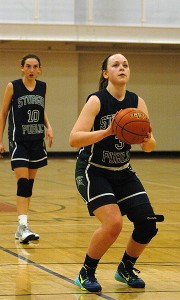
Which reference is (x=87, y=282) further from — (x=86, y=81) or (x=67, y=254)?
(x=86, y=81)

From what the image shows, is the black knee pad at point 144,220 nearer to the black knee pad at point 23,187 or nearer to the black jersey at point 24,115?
the black knee pad at point 23,187

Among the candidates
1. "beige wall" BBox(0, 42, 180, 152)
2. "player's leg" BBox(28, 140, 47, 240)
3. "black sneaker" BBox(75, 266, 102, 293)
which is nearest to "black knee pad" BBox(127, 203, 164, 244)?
"black sneaker" BBox(75, 266, 102, 293)

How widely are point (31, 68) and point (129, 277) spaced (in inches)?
116

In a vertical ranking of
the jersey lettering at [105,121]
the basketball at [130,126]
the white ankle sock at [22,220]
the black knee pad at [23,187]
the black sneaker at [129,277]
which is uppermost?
the basketball at [130,126]

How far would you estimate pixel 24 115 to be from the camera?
762 centimetres

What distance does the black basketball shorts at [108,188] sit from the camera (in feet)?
16.9

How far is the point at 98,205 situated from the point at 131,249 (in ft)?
1.47

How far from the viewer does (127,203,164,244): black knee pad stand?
202 inches

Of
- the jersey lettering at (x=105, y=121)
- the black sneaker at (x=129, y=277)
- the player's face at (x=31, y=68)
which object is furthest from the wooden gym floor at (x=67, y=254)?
the player's face at (x=31, y=68)

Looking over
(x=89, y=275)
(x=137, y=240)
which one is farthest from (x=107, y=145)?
(x=89, y=275)

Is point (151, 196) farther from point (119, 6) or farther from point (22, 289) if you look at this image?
point (119, 6)

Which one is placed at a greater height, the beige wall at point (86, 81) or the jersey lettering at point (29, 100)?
the jersey lettering at point (29, 100)

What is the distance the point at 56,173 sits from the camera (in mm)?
15734

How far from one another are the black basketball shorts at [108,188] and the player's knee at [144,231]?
0.15 m
